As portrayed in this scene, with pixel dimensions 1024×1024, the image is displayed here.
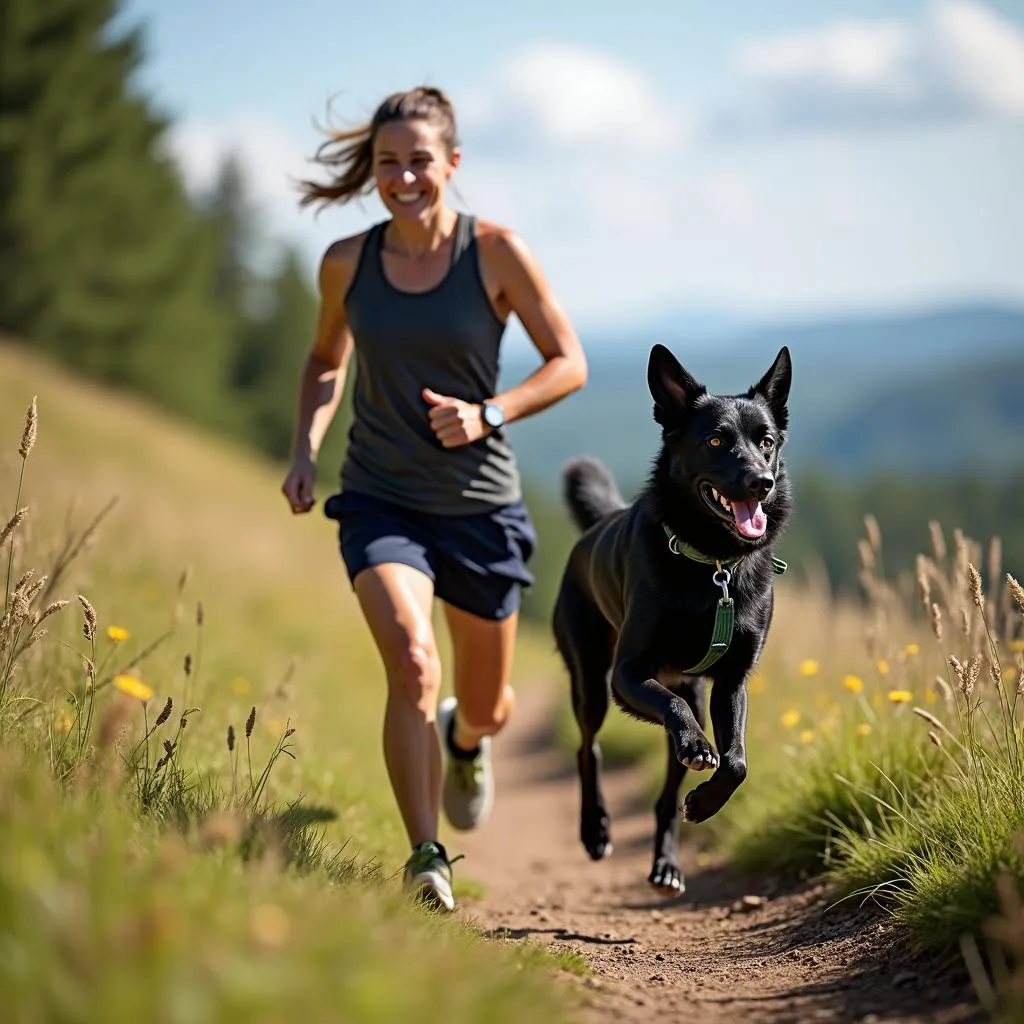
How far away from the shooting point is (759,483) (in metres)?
4.08

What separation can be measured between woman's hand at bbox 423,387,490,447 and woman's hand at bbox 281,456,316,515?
2.19 feet

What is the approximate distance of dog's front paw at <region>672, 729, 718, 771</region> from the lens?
394 cm

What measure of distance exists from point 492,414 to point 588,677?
53.0 inches

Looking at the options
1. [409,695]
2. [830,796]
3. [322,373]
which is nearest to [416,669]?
[409,695]

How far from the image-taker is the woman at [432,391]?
4730 mm

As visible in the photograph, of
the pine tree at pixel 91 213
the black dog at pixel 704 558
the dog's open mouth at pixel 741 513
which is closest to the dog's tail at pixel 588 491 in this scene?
the black dog at pixel 704 558

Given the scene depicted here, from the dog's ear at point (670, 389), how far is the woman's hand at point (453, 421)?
0.64 metres

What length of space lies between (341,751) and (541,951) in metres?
4.60

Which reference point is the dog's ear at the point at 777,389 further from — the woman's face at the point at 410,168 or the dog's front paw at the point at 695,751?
the woman's face at the point at 410,168

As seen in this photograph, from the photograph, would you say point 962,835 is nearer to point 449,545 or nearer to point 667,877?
point 667,877

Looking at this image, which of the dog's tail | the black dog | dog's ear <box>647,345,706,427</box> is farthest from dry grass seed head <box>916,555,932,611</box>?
the dog's tail

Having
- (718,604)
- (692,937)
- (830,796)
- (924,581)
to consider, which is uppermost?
(924,581)

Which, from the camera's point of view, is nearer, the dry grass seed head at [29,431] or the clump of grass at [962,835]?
the clump of grass at [962,835]

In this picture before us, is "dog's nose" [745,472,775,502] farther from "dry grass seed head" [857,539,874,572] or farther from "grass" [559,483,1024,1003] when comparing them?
"dry grass seed head" [857,539,874,572]
